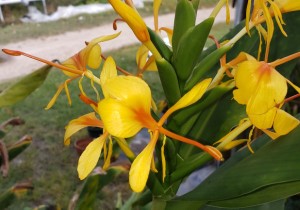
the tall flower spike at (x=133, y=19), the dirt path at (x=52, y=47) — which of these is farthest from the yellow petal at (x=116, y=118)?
the dirt path at (x=52, y=47)

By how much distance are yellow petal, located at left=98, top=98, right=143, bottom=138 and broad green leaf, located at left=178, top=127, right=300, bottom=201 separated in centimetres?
15

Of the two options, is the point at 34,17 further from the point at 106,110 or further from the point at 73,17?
the point at 106,110

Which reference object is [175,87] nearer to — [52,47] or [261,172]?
[261,172]

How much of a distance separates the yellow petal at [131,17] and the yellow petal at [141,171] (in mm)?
122

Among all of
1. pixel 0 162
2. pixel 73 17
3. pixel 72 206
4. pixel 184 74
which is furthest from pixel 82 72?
pixel 73 17

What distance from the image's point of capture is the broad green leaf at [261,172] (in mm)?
441

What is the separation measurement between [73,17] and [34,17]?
0.51 meters

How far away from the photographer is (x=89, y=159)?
445 millimetres

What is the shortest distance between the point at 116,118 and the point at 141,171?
5 centimetres

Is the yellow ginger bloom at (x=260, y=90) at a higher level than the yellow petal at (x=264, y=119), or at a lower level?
higher

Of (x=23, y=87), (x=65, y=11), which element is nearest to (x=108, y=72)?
(x=23, y=87)

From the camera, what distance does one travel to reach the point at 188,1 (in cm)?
47

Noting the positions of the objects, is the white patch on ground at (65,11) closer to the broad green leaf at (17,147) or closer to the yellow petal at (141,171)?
the broad green leaf at (17,147)

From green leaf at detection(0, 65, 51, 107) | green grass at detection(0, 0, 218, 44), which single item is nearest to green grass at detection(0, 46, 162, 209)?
green leaf at detection(0, 65, 51, 107)
